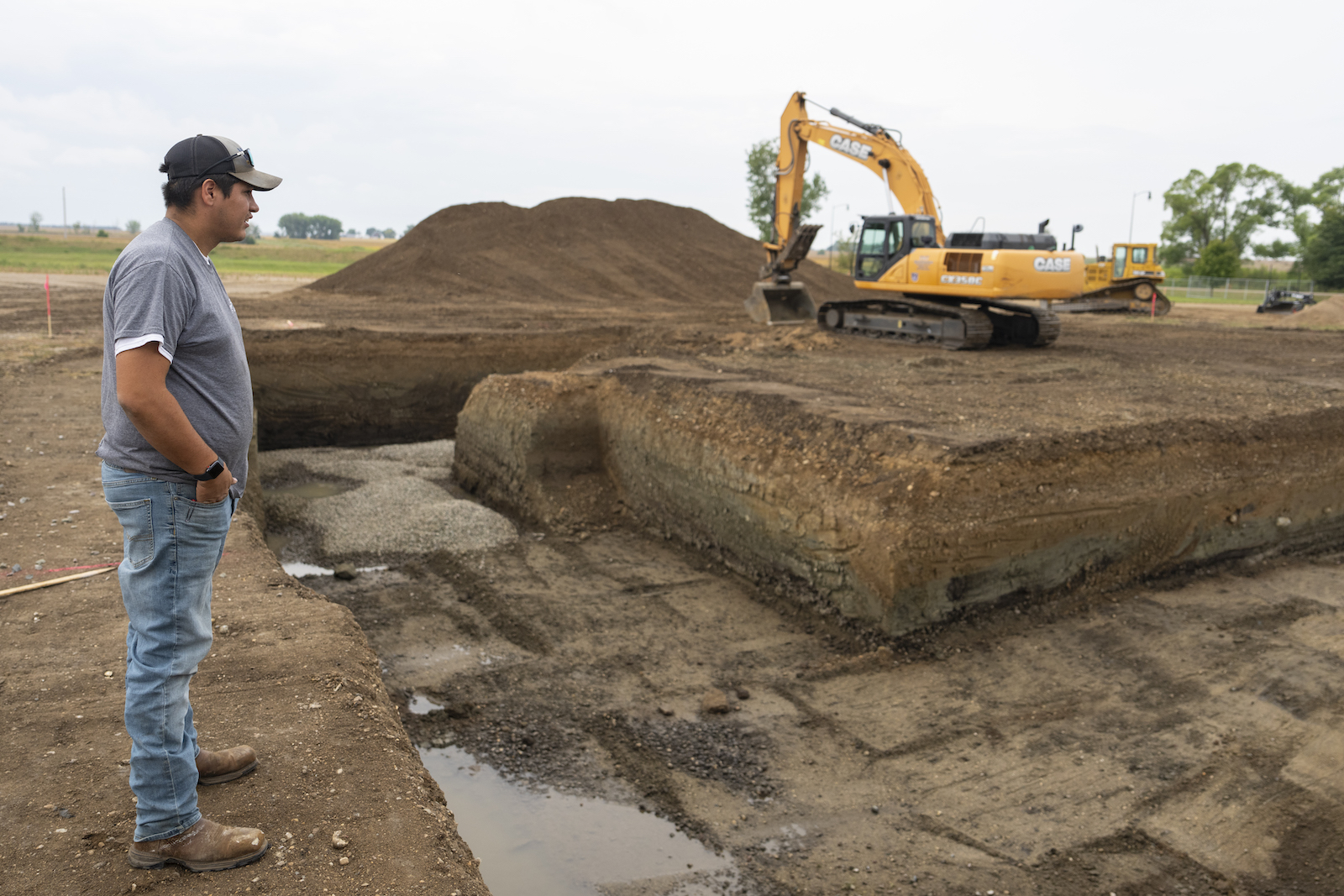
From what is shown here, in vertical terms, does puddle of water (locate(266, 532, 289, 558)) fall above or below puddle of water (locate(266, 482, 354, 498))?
below

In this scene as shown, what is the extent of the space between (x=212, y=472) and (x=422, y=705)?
177 inches

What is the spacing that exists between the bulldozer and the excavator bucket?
1076 centimetres

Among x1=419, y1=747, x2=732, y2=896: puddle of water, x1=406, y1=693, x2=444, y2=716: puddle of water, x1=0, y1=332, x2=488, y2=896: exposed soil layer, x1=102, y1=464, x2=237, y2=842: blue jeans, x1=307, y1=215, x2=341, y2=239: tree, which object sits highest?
x1=307, y1=215, x2=341, y2=239: tree

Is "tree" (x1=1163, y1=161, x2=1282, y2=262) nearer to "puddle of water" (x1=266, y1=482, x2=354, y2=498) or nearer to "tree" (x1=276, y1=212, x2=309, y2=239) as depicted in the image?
"puddle of water" (x1=266, y1=482, x2=354, y2=498)

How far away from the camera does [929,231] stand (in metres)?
16.1

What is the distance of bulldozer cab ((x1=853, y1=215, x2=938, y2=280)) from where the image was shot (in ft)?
52.5

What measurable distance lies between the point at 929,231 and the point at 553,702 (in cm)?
1211

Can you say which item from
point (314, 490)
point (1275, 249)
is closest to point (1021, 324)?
point (314, 490)

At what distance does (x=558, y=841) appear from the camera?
531cm

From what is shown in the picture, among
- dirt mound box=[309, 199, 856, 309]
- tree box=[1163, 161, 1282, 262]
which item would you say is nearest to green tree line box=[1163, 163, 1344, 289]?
tree box=[1163, 161, 1282, 262]

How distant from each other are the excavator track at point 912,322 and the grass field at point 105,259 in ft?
95.3

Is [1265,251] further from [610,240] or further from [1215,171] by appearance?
[610,240]

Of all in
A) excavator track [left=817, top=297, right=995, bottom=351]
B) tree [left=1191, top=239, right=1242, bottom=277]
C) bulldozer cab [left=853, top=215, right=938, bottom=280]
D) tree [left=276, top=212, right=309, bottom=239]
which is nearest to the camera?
excavator track [left=817, top=297, right=995, bottom=351]

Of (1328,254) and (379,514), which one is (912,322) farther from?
(1328,254)
